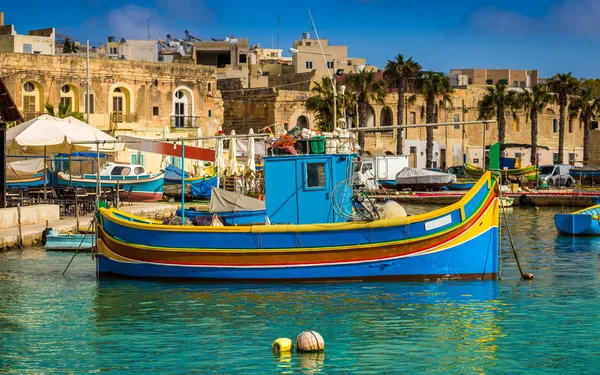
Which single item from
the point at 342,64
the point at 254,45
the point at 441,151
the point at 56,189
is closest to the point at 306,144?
the point at 56,189

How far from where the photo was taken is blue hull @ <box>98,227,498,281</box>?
62.0ft

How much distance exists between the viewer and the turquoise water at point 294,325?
1319 cm

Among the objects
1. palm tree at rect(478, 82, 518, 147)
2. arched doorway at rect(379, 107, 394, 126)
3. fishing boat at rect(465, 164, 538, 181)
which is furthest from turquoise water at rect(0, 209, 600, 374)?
palm tree at rect(478, 82, 518, 147)

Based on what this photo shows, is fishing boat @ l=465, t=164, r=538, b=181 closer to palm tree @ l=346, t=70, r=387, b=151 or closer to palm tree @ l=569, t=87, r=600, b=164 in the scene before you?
palm tree @ l=346, t=70, r=387, b=151

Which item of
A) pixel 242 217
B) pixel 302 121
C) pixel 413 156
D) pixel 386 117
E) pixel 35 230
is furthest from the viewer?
pixel 413 156

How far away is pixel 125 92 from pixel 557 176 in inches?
1051

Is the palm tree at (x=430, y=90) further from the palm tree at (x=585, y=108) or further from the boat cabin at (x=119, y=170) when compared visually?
the boat cabin at (x=119, y=170)

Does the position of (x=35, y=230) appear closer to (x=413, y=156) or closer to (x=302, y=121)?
(x=302, y=121)

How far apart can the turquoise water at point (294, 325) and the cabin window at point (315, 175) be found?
232 cm

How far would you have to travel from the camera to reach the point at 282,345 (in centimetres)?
1370

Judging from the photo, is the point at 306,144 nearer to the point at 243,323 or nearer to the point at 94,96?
the point at 243,323

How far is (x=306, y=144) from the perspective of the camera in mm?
20562

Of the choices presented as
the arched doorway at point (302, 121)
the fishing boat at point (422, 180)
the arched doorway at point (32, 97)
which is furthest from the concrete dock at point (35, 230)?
the arched doorway at point (302, 121)

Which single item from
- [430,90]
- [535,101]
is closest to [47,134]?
[430,90]
